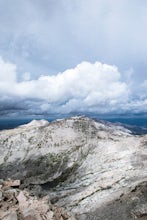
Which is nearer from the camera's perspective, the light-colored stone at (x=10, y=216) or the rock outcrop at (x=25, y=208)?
the light-colored stone at (x=10, y=216)

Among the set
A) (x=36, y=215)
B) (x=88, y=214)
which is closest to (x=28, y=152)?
→ (x=88, y=214)

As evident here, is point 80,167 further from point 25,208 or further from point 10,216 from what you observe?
point 10,216

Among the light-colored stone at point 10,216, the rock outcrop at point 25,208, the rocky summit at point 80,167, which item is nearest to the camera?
the light-colored stone at point 10,216

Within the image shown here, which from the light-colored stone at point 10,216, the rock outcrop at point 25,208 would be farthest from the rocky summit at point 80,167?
the light-colored stone at point 10,216

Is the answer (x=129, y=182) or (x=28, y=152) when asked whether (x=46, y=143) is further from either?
(x=129, y=182)

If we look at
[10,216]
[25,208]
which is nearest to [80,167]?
[25,208]

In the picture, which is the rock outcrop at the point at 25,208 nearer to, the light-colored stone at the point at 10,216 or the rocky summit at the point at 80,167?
the light-colored stone at the point at 10,216

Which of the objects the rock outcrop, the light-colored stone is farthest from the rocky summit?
the light-colored stone

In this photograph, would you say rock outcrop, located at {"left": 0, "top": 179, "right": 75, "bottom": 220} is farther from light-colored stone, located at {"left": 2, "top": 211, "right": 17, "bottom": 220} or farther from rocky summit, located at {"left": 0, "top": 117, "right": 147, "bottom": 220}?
rocky summit, located at {"left": 0, "top": 117, "right": 147, "bottom": 220}
